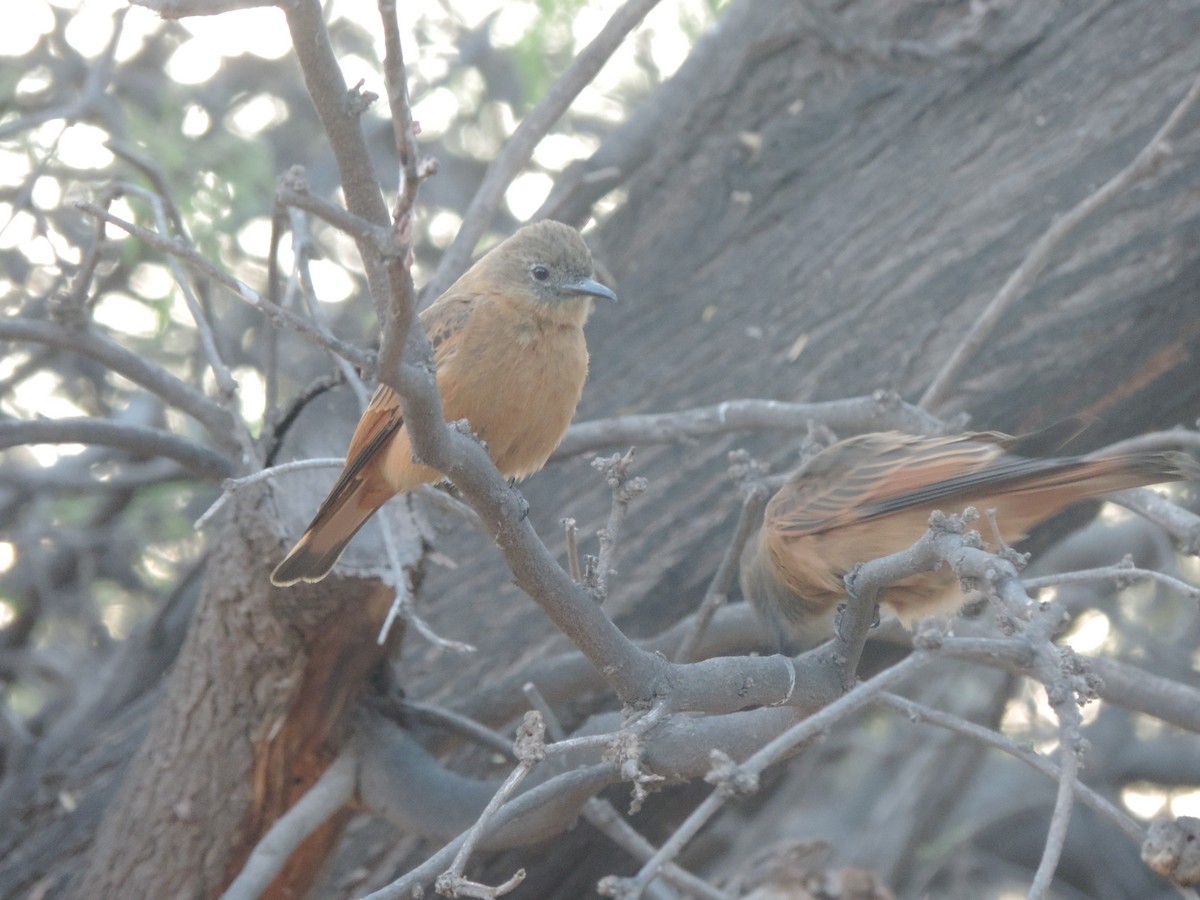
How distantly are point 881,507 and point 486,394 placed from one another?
1.23 meters

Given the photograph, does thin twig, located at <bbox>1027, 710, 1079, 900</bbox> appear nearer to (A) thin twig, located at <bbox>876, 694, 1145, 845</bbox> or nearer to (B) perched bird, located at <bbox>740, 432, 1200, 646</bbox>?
(A) thin twig, located at <bbox>876, 694, 1145, 845</bbox>

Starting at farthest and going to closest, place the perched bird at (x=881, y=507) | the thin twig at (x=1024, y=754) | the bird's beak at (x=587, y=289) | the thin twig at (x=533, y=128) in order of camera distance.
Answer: the thin twig at (x=533, y=128)
the bird's beak at (x=587, y=289)
the perched bird at (x=881, y=507)
the thin twig at (x=1024, y=754)

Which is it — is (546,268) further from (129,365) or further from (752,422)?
(129,365)

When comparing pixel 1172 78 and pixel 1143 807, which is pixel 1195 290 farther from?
pixel 1143 807

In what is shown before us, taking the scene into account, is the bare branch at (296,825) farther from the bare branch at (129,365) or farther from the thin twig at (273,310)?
the thin twig at (273,310)

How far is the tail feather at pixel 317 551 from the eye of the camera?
3.64 m

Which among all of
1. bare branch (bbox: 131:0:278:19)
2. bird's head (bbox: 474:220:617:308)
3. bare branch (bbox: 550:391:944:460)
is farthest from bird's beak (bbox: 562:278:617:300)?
bare branch (bbox: 131:0:278:19)

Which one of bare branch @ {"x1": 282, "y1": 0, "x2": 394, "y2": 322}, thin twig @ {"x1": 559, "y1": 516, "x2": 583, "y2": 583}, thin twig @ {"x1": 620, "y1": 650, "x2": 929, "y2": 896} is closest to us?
thin twig @ {"x1": 620, "y1": 650, "x2": 929, "y2": 896}

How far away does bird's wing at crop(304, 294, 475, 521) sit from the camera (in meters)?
3.70

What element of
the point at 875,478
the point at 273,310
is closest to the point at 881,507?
the point at 875,478

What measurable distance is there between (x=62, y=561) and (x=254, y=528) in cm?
316

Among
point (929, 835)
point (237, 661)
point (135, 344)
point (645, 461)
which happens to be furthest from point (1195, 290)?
point (135, 344)

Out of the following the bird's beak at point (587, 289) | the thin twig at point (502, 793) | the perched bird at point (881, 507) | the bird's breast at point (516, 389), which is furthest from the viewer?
the bird's beak at point (587, 289)

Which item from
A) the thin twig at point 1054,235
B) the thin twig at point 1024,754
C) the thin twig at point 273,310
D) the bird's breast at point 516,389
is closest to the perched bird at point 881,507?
the thin twig at point 1054,235
